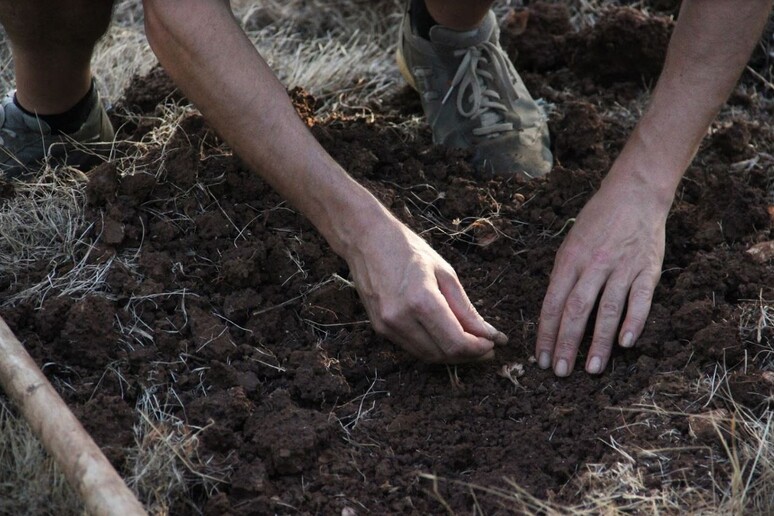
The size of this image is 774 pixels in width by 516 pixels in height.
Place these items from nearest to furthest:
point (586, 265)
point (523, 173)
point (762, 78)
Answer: point (586, 265), point (523, 173), point (762, 78)

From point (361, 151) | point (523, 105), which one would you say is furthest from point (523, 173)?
point (361, 151)

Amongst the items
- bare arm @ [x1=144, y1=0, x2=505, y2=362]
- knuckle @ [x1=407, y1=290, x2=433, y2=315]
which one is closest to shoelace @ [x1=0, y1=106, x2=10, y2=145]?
bare arm @ [x1=144, y1=0, x2=505, y2=362]

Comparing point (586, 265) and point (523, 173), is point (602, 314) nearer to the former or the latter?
point (586, 265)

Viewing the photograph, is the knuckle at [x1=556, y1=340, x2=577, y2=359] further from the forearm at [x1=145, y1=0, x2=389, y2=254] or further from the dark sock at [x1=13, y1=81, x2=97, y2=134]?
the dark sock at [x1=13, y1=81, x2=97, y2=134]

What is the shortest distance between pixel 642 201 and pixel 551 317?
1.20 feet

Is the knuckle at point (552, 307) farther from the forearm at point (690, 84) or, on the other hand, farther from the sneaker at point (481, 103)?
the sneaker at point (481, 103)

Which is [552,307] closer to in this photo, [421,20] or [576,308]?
[576,308]

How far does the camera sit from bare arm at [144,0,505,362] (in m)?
2.15

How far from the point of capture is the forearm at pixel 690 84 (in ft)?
7.87

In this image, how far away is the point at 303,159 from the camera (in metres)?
2.22

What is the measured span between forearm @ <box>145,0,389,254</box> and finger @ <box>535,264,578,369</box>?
18.8 inches

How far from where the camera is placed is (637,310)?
2330 millimetres

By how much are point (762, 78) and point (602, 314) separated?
4.67ft

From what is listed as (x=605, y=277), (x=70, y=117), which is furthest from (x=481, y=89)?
(x=70, y=117)
